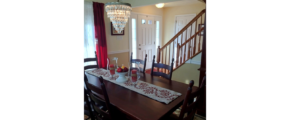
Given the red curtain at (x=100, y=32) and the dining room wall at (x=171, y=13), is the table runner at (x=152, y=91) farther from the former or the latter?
the dining room wall at (x=171, y=13)

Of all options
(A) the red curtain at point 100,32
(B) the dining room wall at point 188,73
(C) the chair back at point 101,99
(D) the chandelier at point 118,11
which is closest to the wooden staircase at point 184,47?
(B) the dining room wall at point 188,73

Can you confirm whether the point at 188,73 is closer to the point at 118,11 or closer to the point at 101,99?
the point at 118,11

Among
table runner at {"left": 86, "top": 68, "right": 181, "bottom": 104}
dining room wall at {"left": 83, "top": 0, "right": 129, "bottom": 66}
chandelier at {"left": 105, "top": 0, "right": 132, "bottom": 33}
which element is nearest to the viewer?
table runner at {"left": 86, "top": 68, "right": 181, "bottom": 104}

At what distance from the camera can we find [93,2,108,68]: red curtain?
3180 millimetres

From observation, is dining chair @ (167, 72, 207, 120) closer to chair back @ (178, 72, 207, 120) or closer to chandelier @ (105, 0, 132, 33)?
chair back @ (178, 72, 207, 120)

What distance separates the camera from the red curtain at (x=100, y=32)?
10.4 feet

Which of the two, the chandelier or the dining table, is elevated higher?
the chandelier

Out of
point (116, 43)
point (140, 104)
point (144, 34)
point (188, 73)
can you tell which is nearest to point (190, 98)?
point (140, 104)

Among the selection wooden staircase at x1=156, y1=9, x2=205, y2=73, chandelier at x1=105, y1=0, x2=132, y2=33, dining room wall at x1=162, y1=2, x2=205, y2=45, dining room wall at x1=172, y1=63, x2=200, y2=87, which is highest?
dining room wall at x1=162, y1=2, x2=205, y2=45

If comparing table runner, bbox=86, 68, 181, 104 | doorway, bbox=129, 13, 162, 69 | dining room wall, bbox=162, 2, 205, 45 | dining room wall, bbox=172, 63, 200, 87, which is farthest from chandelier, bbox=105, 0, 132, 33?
dining room wall, bbox=162, 2, 205, 45

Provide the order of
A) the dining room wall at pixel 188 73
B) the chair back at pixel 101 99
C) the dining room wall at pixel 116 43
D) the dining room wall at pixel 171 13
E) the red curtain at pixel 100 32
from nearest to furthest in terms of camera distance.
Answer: the chair back at pixel 101 99 < the dining room wall at pixel 188 73 < the red curtain at pixel 100 32 < the dining room wall at pixel 116 43 < the dining room wall at pixel 171 13

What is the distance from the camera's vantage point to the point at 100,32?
10.7 ft
